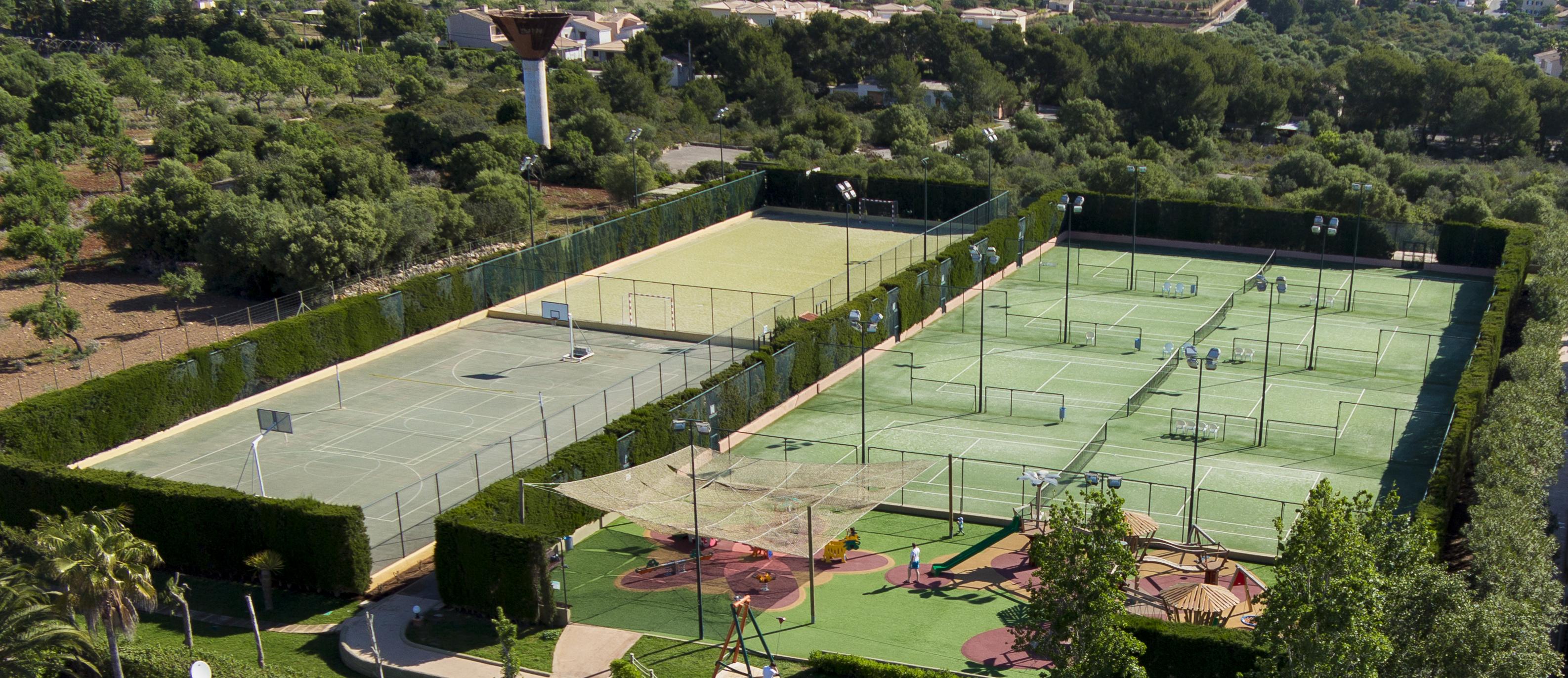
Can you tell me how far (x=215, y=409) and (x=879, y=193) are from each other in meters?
35.0

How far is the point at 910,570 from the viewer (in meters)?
31.1

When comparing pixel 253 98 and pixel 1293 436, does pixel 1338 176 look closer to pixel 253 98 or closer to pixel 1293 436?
pixel 1293 436

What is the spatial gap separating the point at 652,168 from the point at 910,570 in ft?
150

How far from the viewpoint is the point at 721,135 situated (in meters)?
72.7

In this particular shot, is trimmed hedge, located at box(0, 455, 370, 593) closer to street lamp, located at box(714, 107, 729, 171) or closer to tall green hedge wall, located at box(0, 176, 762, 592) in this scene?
tall green hedge wall, located at box(0, 176, 762, 592)

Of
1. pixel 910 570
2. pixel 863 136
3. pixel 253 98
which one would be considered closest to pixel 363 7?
pixel 253 98

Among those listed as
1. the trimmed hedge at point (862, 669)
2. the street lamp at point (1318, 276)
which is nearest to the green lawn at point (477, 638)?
the trimmed hedge at point (862, 669)

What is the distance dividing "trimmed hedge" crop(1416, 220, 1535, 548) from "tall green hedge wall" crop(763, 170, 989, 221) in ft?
73.2

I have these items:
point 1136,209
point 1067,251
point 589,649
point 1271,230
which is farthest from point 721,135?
point 589,649

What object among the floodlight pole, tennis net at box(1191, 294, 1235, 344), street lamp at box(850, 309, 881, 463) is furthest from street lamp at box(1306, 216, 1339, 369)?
street lamp at box(850, 309, 881, 463)

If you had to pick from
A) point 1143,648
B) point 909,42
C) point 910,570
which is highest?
point 909,42

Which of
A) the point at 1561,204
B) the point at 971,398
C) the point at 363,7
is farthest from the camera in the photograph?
the point at 363,7

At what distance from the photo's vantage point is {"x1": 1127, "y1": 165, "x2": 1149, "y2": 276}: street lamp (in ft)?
184

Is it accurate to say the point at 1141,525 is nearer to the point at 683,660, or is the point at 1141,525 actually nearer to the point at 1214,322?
the point at 683,660
